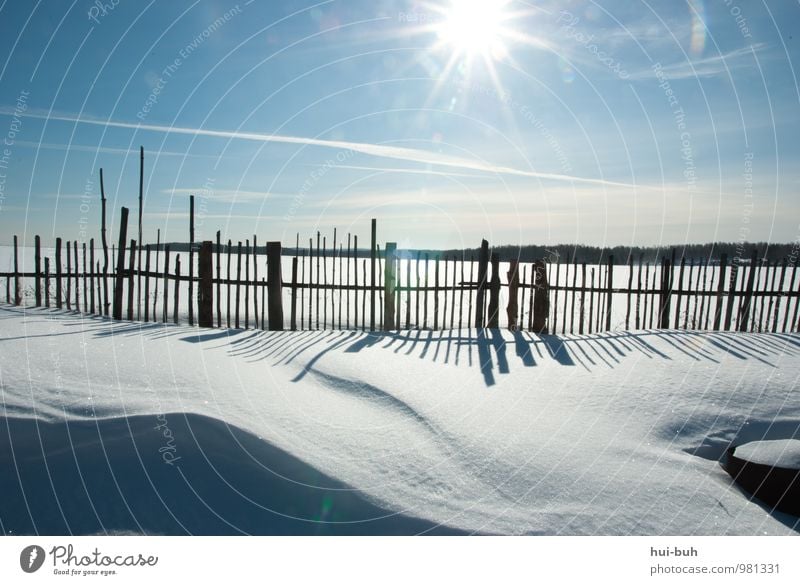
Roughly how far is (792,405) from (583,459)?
3030mm

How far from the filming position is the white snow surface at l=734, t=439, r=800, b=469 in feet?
11.2

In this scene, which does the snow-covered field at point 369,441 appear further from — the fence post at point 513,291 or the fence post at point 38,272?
the fence post at point 38,272

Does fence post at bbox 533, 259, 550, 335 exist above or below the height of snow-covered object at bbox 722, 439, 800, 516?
above

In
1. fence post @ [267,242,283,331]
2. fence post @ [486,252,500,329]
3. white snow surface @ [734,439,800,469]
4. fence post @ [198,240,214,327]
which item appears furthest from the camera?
fence post @ [486,252,500,329]

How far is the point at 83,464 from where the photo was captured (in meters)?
3.29

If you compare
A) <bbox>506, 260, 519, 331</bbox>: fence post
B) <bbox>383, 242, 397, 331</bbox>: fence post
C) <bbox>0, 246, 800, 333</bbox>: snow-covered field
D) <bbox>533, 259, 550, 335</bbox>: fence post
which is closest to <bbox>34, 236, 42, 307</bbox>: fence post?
<bbox>0, 246, 800, 333</bbox>: snow-covered field

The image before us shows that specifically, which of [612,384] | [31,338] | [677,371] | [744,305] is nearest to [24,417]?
[31,338]

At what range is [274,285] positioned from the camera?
9914mm

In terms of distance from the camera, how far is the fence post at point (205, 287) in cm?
1000

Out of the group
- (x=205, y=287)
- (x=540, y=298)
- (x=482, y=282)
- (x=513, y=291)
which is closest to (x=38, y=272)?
(x=205, y=287)

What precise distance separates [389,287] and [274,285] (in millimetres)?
2529

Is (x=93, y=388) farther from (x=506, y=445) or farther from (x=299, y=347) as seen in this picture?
(x=506, y=445)

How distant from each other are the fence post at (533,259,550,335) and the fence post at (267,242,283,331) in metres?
5.47

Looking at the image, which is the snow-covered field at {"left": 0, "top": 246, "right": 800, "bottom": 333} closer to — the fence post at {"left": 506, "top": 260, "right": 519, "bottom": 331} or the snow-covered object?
the fence post at {"left": 506, "top": 260, "right": 519, "bottom": 331}
